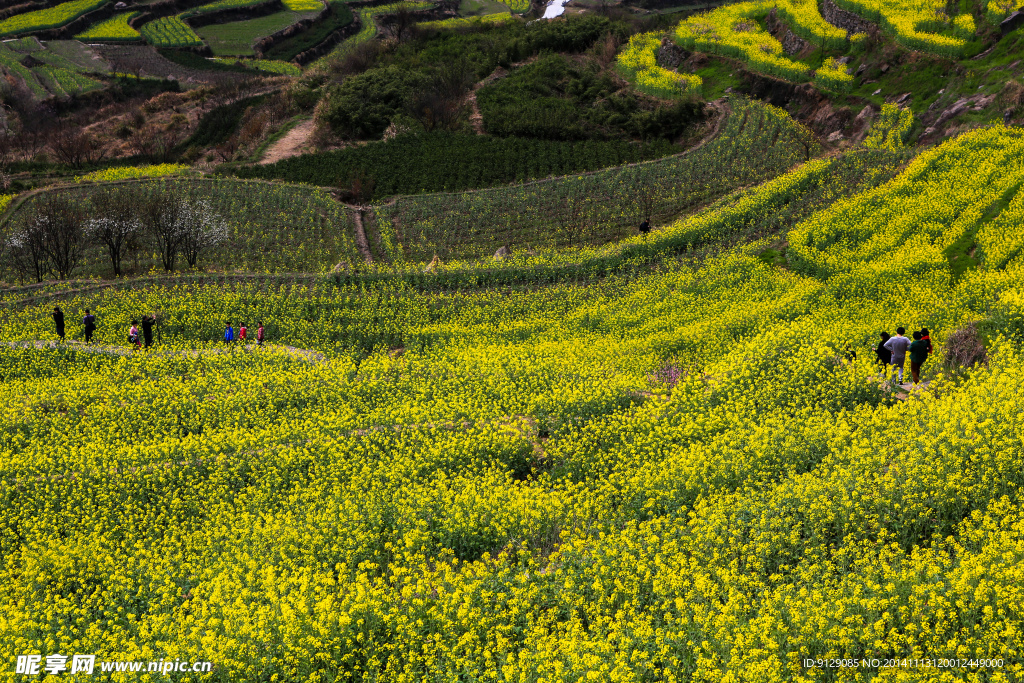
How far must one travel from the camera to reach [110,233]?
4034cm

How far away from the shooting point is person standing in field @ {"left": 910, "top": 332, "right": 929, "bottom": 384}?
17.2m

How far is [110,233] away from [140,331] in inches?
557

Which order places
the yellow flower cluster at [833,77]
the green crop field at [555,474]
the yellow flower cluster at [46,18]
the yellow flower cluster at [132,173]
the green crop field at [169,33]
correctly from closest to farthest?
the green crop field at [555,474], the yellow flower cluster at [833,77], the yellow flower cluster at [132,173], the yellow flower cluster at [46,18], the green crop field at [169,33]

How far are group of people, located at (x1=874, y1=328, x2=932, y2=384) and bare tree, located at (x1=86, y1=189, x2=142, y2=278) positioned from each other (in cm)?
3600

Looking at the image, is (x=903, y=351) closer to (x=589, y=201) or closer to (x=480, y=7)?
(x=589, y=201)

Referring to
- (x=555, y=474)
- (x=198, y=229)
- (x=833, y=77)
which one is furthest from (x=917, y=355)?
(x=833, y=77)

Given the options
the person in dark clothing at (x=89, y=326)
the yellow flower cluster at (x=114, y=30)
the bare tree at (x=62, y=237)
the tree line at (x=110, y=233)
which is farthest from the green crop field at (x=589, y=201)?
the yellow flower cluster at (x=114, y=30)

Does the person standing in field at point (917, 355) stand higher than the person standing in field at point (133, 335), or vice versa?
the person standing in field at point (917, 355)

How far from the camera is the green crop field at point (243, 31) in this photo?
369 feet

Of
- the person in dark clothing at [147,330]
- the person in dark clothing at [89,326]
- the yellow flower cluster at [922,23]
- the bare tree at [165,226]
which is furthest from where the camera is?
the yellow flower cluster at [922,23]

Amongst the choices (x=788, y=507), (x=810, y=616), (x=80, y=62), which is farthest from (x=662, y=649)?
(x=80, y=62)

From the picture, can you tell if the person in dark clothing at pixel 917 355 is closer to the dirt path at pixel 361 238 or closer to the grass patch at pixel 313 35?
the dirt path at pixel 361 238

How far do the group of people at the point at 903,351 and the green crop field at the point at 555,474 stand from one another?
2.10 ft

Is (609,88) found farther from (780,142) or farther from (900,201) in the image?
(900,201)
